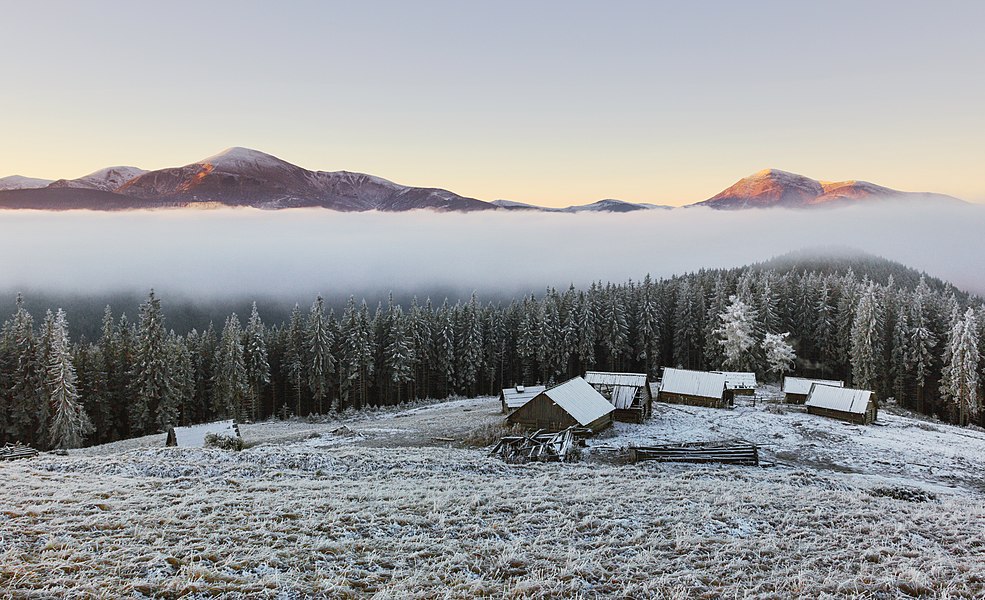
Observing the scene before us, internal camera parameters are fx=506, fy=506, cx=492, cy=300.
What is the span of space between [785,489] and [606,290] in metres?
74.2

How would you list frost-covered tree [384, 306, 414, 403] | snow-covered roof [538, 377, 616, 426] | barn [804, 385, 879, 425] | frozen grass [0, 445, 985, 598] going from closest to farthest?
frozen grass [0, 445, 985, 598], snow-covered roof [538, 377, 616, 426], barn [804, 385, 879, 425], frost-covered tree [384, 306, 414, 403]

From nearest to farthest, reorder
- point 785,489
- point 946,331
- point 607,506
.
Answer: point 607,506 < point 785,489 < point 946,331

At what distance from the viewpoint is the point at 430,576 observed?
35.2 ft

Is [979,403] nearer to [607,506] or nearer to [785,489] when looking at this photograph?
[785,489]

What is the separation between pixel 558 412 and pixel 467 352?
39.9 meters

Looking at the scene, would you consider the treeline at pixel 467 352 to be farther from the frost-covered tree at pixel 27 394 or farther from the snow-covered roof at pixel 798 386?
the snow-covered roof at pixel 798 386

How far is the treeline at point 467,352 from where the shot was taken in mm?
53406

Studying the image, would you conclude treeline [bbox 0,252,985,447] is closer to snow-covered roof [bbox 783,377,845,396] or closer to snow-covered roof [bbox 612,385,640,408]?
snow-covered roof [bbox 783,377,845,396]

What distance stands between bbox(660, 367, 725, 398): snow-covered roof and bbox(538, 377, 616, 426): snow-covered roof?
16399 millimetres

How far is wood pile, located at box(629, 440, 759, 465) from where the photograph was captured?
29.1 metres

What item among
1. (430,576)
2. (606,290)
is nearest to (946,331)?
(606,290)

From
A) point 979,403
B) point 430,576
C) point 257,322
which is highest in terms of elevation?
point 430,576

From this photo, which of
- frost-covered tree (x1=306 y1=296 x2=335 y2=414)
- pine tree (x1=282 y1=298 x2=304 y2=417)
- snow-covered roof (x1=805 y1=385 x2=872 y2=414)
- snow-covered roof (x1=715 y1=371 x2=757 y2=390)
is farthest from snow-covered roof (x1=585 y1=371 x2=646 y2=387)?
pine tree (x1=282 y1=298 x2=304 y2=417)

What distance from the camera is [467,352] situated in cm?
7819
